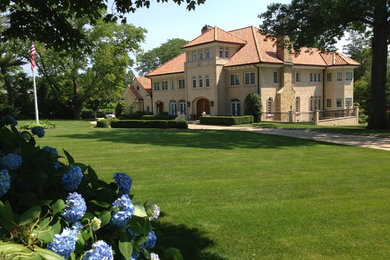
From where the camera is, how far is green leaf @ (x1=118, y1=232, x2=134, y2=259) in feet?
6.61

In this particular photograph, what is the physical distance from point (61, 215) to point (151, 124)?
28989 millimetres

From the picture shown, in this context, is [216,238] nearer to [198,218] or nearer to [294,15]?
[198,218]

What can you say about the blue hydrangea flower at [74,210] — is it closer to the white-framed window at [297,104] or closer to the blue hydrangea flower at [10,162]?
the blue hydrangea flower at [10,162]

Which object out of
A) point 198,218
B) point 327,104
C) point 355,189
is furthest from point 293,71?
point 198,218

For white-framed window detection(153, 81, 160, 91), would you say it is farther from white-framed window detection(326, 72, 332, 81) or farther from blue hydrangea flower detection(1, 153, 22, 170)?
blue hydrangea flower detection(1, 153, 22, 170)

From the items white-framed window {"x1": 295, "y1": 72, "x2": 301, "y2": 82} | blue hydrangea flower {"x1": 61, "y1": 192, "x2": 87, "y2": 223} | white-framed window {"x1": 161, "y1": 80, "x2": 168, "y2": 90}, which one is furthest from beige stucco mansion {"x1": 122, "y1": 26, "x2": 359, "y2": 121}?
blue hydrangea flower {"x1": 61, "y1": 192, "x2": 87, "y2": 223}

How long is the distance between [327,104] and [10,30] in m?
42.2

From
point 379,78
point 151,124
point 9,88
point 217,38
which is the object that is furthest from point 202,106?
point 9,88

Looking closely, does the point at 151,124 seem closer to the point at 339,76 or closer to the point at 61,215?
the point at 339,76

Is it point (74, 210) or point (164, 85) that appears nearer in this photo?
point (74, 210)

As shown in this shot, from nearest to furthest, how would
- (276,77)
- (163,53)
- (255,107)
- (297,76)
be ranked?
(255,107) → (276,77) → (297,76) → (163,53)

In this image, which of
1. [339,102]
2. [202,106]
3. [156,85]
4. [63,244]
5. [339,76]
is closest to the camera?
[63,244]

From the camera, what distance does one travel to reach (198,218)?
586 centimetres

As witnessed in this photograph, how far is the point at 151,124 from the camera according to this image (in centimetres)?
3081
